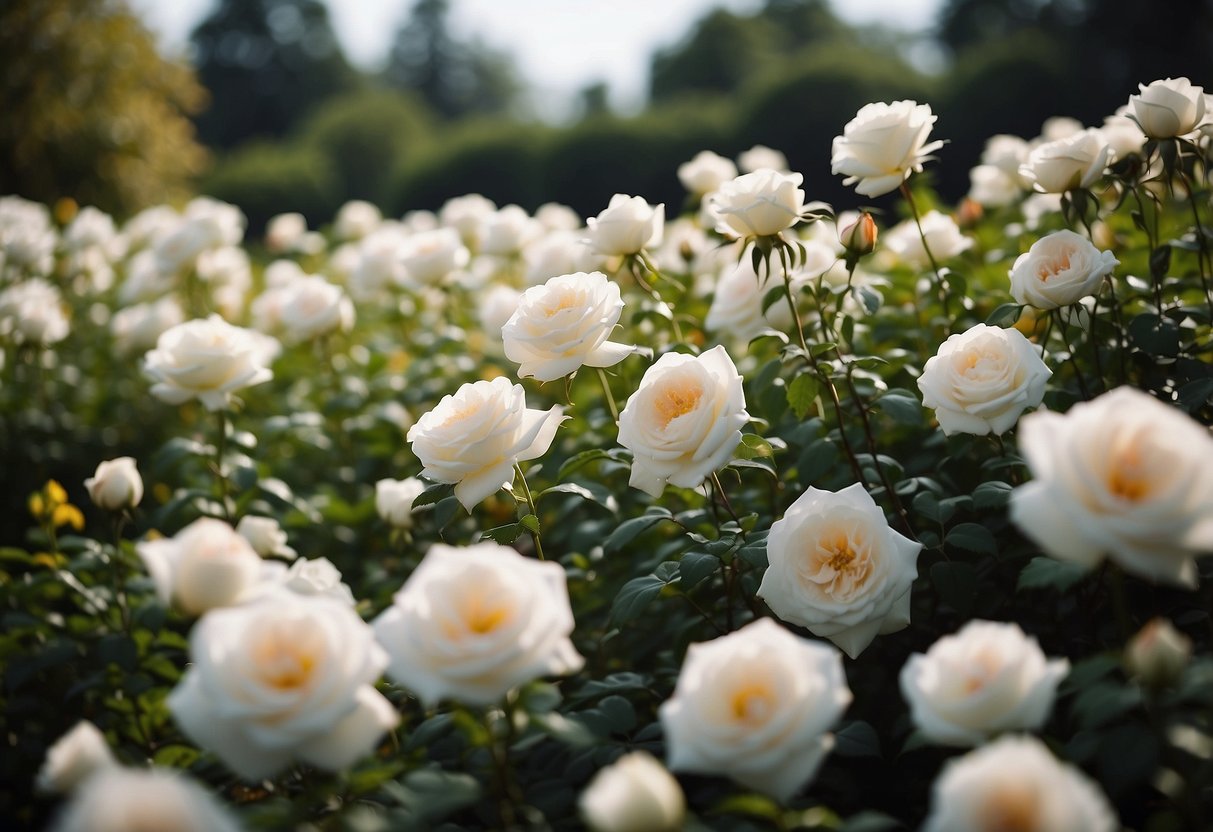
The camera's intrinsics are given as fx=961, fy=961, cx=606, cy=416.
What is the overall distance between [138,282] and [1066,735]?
373cm

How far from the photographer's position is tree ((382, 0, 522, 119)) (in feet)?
166

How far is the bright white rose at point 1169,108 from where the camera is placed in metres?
1.77

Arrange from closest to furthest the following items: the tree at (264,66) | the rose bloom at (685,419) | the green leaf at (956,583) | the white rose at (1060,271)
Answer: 1. the rose bloom at (685,419)
2. the green leaf at (956,583)
3. the white rose at (1060,271)
4. the tree at (264,66)

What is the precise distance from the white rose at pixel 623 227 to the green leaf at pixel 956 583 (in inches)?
34.1

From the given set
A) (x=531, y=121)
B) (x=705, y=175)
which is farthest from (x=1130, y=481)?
(x=531, y=121)

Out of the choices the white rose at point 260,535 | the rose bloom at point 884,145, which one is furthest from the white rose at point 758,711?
the white rose at point 260,535

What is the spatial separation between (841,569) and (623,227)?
0.85 metres

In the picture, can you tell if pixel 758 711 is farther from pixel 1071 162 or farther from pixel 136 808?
pixel 1071 162

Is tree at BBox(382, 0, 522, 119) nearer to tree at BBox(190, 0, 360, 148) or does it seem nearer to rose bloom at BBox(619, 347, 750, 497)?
tree at BBox(190, 0, 360, 148)

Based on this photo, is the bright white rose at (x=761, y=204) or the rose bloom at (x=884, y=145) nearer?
the bright white rose at (x=761, y=204)

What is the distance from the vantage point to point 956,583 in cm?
157

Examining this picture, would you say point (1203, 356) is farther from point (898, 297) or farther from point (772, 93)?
point (772, 93)

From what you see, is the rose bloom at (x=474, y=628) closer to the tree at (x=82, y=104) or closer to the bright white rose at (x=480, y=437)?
the bright white rose at (x=480, y=437)

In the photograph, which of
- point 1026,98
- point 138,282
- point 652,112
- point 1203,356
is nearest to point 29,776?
point 138,282
